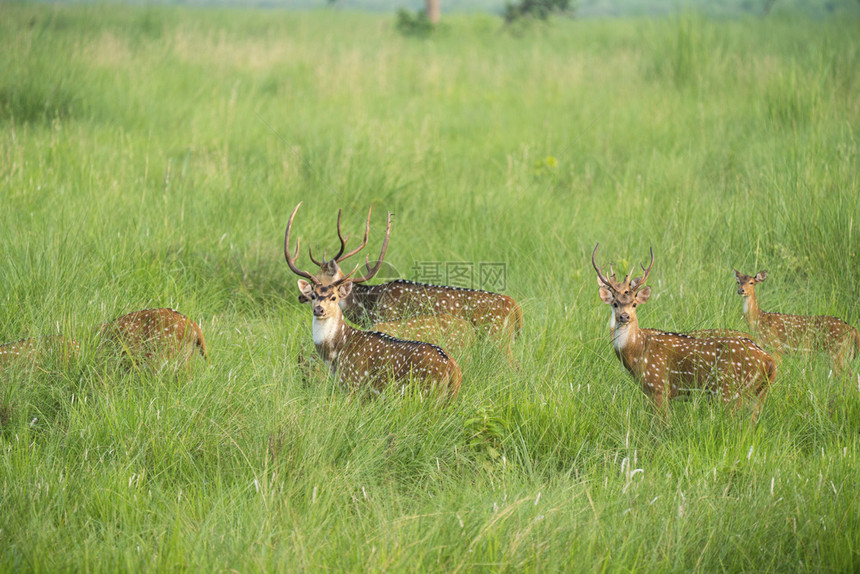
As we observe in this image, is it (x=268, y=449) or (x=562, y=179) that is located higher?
(x=562, y=179)

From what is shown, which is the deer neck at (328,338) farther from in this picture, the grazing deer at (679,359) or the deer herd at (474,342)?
the grazing deer at (679,359)

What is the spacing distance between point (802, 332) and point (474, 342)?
199cm

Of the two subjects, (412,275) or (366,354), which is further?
(412,275)

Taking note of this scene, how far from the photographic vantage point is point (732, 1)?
30297 mm

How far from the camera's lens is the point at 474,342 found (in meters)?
4.86

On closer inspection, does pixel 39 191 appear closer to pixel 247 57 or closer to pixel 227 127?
pixel 227 127

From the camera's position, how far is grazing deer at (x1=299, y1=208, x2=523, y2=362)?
5.09 metres

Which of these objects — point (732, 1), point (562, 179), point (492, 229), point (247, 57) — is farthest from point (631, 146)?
point (732, 1)

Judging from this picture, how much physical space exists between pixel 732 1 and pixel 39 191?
29.7 m

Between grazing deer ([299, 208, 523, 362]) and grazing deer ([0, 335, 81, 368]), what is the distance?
1.31 m

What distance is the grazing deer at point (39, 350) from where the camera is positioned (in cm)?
422

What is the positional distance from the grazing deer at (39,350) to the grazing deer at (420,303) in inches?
51.6

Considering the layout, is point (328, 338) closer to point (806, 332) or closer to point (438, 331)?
point (438, 331)

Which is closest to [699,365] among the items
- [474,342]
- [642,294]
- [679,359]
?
[679,359]
